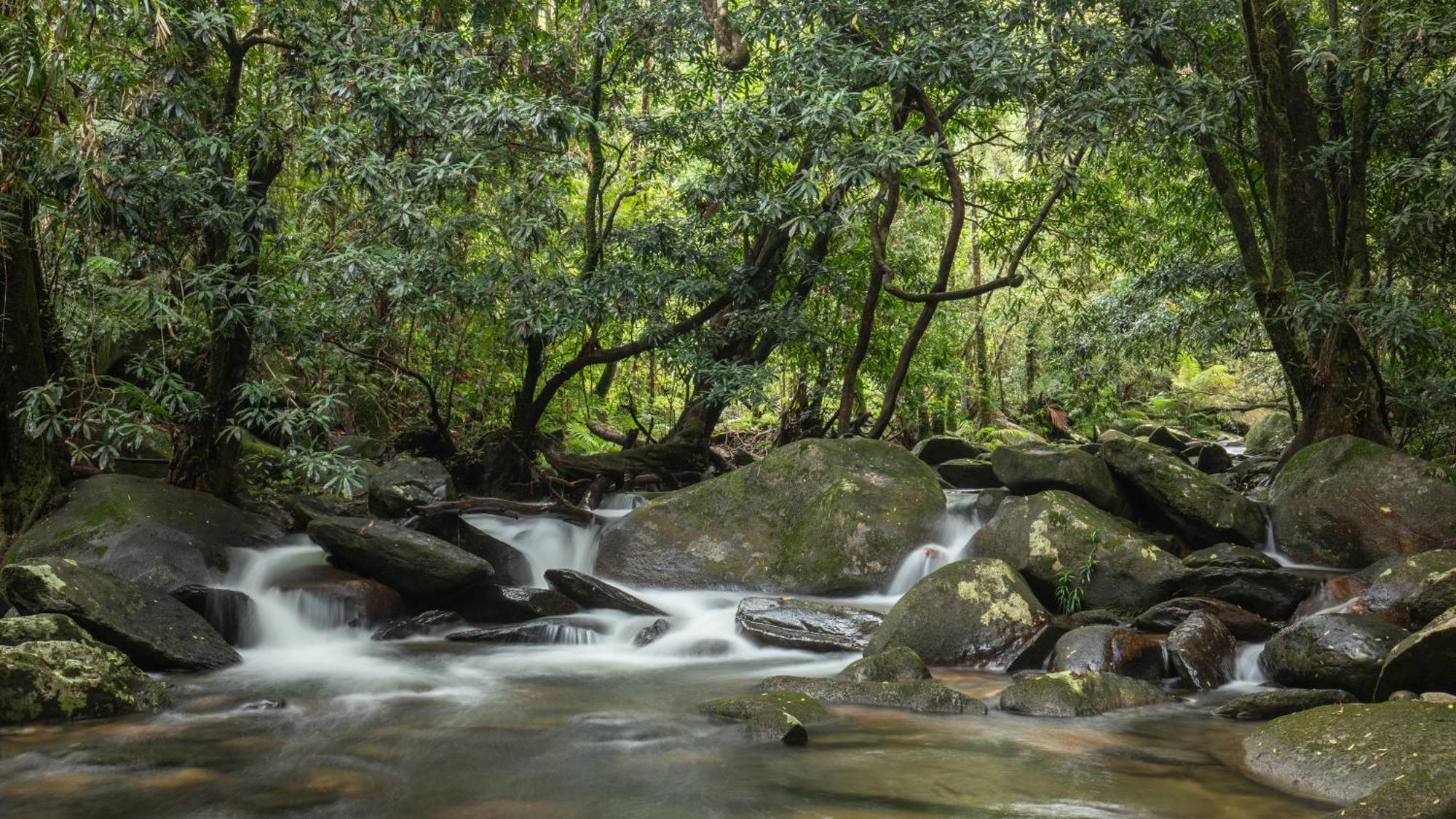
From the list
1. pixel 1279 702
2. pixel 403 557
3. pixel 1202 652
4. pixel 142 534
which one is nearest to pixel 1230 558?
pixel 1202 652

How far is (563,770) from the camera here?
4.86 metres

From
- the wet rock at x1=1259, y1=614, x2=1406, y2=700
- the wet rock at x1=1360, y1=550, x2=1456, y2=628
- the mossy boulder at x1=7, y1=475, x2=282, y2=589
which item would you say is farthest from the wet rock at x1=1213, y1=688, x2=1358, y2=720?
the mossy boulder at x1=7, y1=475, x2=282, y2=589

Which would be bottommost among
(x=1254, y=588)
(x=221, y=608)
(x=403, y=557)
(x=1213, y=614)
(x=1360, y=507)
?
(x=221, y=608)

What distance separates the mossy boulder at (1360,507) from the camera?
802 centimetres

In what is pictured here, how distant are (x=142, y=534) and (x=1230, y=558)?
8.68 m

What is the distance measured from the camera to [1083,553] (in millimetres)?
7652

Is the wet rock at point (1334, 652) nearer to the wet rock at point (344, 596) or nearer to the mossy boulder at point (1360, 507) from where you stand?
the mossy boulder at point (1360, 507)

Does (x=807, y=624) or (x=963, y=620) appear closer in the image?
(x=963, y=620)

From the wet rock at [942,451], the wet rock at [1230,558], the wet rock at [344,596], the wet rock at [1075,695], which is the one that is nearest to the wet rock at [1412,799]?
the wet rock at [1075,695]

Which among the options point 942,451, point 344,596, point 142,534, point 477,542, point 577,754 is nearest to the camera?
point 577,754

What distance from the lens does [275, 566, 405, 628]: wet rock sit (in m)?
8.06

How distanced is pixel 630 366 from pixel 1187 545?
10451 millimetres

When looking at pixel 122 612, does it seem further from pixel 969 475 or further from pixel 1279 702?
pixel 969 475

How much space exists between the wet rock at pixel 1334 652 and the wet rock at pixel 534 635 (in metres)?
5.00
